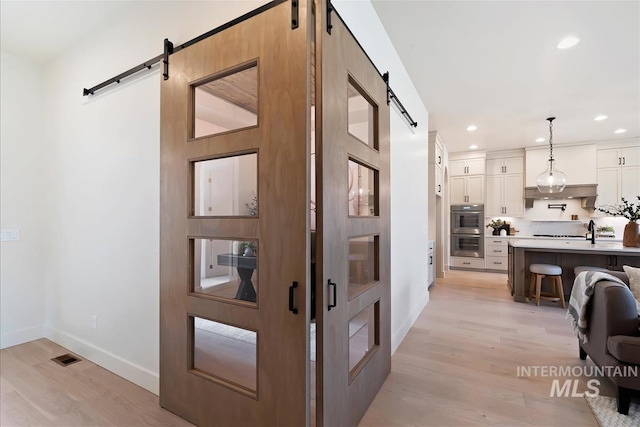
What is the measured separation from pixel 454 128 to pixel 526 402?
15.7 ft

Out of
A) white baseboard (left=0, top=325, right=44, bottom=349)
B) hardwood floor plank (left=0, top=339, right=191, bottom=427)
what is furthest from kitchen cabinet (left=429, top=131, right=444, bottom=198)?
white baseboard (left=0, top=325, right=44, bottom=349)

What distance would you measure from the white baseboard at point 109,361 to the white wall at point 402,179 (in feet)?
6.59

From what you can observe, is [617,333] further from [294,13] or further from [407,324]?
[294,13]

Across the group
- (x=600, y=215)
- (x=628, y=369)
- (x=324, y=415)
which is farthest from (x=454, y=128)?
(x=324, y=415)

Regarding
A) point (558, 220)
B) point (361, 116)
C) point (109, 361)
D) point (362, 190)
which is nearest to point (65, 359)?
point (109, 361)

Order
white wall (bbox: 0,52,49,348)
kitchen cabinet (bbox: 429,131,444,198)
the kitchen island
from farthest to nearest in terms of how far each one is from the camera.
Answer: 1. kitchen cabinet (bbox: 429,131,444,198)
2. the kitchen island
3. white wall (bbox: 0,52,49,348)

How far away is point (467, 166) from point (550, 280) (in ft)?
11.9

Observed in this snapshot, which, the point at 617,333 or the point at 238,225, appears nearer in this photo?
the point at 238,225

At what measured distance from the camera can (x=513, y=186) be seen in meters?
7.16

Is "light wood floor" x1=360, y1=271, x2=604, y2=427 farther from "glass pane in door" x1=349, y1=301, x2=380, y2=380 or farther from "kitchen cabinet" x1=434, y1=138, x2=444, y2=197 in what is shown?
"kitchen cabinet" x1=434, y1=138, x2=444, y2=197

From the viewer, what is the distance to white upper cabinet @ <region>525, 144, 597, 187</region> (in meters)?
6.35

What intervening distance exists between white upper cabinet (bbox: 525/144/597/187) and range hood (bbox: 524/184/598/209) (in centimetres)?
11

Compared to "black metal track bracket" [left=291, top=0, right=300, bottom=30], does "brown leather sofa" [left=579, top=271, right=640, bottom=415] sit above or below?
below

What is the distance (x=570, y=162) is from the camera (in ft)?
21.4
